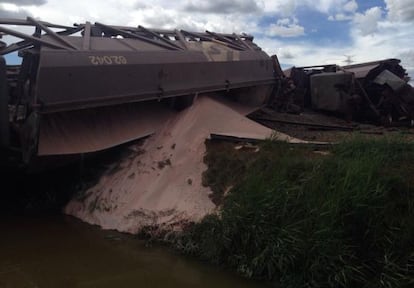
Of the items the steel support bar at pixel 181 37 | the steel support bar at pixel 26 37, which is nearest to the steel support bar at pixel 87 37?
the steel support bar at pixel 26 37

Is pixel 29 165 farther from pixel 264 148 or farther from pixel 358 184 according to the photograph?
pixel 358 184

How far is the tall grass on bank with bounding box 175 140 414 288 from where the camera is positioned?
4.90 meters

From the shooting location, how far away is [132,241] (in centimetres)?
643

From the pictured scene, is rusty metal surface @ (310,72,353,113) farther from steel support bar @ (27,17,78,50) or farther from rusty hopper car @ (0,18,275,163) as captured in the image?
steel support bar @ (27,17,78,50)

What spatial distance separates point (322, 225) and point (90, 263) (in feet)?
8.26

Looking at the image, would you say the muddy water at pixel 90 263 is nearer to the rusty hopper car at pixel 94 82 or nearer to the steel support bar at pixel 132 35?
the rusty hopper car at pixel 94 82

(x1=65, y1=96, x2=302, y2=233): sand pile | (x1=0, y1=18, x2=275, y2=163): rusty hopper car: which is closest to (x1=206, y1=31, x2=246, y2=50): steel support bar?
(x1=0, y1=18, x2=275, y2=163): rusty hopper car

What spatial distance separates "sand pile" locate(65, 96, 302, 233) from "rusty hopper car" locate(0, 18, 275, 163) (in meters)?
0.47

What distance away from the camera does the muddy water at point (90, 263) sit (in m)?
5.23

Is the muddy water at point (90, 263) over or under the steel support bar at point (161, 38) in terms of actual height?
under

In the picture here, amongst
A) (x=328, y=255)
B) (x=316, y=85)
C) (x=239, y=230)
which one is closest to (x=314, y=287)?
(x=328, y=255)

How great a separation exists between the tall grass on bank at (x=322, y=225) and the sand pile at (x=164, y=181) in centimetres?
68

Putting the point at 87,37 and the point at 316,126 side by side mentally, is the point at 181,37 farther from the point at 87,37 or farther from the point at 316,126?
the point at 316,126

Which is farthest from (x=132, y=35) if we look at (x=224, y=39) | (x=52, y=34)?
(x=224, y=39)
